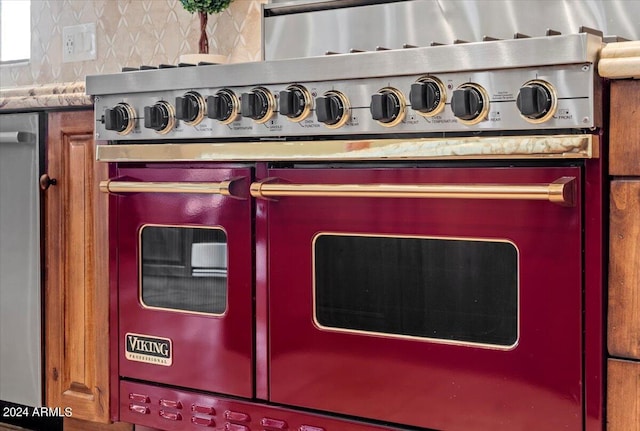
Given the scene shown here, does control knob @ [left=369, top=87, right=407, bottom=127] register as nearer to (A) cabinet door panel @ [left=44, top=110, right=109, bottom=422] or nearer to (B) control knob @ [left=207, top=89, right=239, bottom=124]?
(B) control knob @ [left=207, top=89, right=239, bottom=124]

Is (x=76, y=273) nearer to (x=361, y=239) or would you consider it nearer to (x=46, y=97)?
(x=46, y=97)

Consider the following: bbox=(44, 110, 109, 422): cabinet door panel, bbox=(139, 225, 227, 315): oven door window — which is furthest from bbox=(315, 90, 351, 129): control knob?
bbox=(44, 110, 109, 422): cabinet door panel

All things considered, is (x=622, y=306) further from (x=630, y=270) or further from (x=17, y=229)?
(x=17, y=229)

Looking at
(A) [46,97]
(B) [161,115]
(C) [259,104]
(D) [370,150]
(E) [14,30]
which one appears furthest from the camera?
(E) [14,30]

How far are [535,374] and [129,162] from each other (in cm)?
96

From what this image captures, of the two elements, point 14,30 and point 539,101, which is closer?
point 539,101

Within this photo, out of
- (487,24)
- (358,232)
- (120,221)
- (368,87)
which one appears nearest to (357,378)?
(358,232)

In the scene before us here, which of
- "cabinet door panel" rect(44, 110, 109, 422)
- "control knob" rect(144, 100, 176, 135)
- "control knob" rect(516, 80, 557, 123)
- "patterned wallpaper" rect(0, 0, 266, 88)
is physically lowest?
"cabinet door panel" rect(44, 110, 109, 422)

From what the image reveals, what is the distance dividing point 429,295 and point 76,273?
92 centimetres

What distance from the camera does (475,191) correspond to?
1.28 meters

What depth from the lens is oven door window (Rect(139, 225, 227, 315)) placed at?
5.32 ft

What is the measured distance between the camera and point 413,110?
1.36 m

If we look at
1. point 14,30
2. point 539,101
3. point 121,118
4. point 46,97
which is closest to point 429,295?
point 539,101

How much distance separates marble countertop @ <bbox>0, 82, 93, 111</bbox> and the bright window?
110 centimetres
